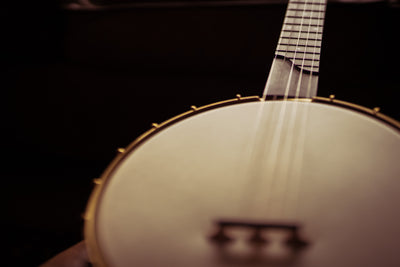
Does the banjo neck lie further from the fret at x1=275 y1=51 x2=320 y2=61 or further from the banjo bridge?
the banjo bridge

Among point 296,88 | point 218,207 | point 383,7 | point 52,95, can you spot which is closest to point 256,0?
point 383,7

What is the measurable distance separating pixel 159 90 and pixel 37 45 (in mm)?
462

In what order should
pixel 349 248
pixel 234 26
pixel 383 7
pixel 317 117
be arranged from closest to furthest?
1. pixel 349 248
2. pixel 317 117
3. pixel 383 7
4. pixel 234 26

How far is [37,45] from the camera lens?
1.11m

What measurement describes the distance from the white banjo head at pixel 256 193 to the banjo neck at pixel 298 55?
0.04 metres

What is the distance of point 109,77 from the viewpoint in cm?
105

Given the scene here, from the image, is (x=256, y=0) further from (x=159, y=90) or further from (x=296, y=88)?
(x=296, y=88)

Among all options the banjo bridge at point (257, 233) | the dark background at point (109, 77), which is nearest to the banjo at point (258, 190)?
the banjo bridge at point (257, 233)

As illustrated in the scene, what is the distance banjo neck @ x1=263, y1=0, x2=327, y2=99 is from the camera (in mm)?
559

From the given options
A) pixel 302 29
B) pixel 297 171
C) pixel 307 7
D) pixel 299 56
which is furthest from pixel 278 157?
pixel 307 7

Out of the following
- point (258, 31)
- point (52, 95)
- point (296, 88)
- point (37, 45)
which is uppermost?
point (258, 31)

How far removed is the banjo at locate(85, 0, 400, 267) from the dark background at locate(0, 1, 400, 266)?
482 mm

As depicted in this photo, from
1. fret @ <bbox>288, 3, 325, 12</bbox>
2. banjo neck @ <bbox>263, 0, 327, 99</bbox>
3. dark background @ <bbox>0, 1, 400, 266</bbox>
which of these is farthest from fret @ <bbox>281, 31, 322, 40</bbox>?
dark background @ <bbox>0, 1, 400, 266</bbox>

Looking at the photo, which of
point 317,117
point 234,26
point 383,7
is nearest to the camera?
point 317,117
